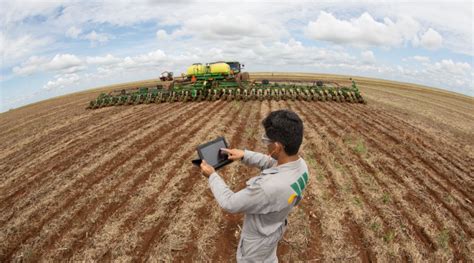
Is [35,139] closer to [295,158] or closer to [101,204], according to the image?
[101,204]

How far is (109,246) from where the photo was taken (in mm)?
4375

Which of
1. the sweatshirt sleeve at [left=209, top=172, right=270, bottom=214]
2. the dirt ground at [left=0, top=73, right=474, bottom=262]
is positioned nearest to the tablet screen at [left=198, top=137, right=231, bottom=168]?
the sweatshirt sleeve at [left=209, top=172, right=270, bottom=214]

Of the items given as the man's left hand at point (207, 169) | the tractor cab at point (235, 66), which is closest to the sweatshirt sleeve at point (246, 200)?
the man's left hand at point (207, 169)

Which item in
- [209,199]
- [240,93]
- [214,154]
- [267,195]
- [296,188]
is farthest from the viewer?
[240,93]

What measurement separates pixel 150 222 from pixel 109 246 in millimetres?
792

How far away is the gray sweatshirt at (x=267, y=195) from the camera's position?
1.76 m

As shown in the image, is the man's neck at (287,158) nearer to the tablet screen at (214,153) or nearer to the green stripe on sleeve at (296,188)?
the green stripe on sleeve at (296,188)

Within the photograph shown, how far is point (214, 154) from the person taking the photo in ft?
7.55

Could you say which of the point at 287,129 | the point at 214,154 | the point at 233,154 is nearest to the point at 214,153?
the point at 214,154

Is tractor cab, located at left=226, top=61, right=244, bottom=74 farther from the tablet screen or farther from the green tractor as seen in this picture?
the tablet screen

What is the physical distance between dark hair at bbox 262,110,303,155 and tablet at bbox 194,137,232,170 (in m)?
0.63

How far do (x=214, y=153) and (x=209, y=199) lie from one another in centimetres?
368

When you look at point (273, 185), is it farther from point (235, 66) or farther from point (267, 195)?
point (235, 66)

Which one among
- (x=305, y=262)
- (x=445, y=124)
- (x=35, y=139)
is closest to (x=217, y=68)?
(x=35, y=139)
